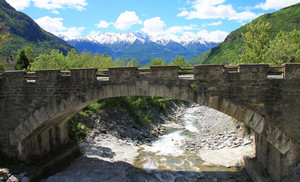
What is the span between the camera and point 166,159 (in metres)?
15.9

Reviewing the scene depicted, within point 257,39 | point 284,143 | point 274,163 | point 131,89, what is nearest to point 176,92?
point 131,89

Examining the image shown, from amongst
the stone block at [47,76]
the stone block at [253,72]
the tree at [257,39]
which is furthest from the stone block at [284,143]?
the tree at [257,39]

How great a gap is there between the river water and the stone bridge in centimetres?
270

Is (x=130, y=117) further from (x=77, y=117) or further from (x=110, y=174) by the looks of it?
(x=110, y=174)

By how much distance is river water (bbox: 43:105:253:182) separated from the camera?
13.2 m

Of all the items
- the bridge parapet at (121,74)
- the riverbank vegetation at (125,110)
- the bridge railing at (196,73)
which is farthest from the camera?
the riverbank vegetation at (125,110)

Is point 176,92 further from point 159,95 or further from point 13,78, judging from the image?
point 13,78

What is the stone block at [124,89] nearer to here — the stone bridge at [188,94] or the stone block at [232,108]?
the stone bridge at [188,94]

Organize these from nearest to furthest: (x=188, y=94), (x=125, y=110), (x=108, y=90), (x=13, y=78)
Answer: (x=188, y=94) < (x=108, y=90) < (x=13, y=78) < (x=125, y=110)

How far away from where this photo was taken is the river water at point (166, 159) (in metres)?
13.2

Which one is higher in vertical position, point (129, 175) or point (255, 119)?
point (255, 119)

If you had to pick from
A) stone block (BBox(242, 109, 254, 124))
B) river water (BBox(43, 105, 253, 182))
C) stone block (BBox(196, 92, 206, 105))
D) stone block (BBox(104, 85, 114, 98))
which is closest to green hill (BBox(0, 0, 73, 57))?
river water (BBox(43, 105, 253, 182))

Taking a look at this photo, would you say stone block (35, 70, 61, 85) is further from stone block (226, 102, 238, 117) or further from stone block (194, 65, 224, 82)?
stone block (226, 102, 238, 117)

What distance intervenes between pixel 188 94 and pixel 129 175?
6731 millimetres
